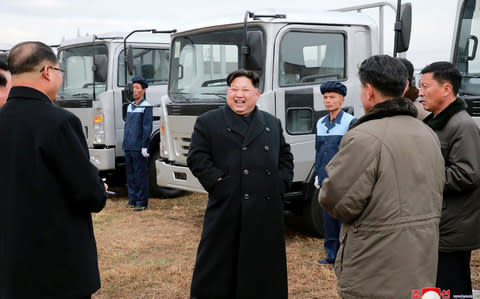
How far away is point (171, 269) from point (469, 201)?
10.4 feet

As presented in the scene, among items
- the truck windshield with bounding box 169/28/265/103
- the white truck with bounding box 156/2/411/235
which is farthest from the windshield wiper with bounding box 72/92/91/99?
the white truck with bounding box 156/2/411/235

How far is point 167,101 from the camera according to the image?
6922mm

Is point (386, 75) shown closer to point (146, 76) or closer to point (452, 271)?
point (452, 271)

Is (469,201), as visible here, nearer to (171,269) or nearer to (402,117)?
(402,117)

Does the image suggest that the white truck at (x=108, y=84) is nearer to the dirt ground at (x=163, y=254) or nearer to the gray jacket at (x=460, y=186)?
the dirt ground at (x=163, y=254)

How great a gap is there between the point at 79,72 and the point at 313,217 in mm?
4997

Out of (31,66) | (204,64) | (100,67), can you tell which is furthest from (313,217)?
(31,66)

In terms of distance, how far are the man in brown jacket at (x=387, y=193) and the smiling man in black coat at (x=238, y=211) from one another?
3.68 feet

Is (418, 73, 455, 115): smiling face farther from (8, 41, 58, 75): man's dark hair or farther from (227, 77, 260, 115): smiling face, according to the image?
(8, 41, 58, 75): man's dark hair

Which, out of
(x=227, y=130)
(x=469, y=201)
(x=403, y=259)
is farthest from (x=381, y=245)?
(x=227, y=130)

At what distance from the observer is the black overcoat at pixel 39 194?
2.33 metres

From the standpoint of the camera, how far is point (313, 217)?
6137mm

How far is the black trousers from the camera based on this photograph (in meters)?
3.08

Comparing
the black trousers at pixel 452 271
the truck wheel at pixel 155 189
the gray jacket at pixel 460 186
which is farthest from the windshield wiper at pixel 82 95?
the black trousers at pixel 452 271
